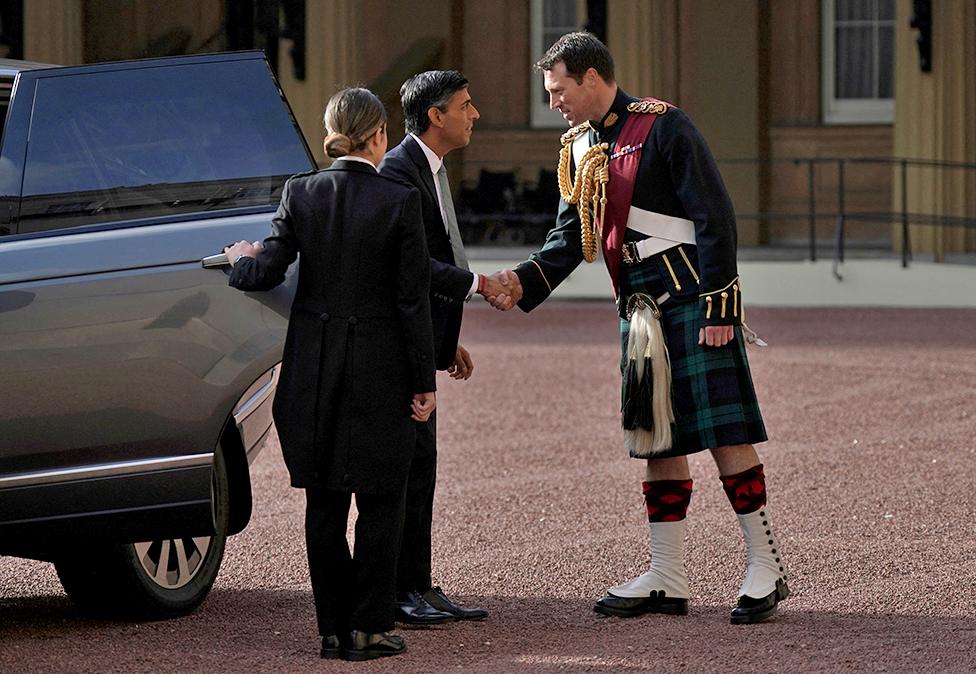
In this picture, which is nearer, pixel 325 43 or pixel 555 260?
pixel 555 260

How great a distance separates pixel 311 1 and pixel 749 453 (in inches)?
549

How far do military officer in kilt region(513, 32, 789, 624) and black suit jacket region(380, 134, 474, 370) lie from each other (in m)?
0.51

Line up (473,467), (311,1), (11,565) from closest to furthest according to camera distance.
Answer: (11,565), (473,467), (311,1)

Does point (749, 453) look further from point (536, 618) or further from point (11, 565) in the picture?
point (11, 565)

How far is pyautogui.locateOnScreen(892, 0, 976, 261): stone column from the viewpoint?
17391 mm

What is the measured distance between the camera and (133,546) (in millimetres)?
5145

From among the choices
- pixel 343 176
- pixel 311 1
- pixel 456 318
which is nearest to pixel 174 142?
pixel 343 176

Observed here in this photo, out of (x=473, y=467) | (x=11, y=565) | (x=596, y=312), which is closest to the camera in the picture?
(x=11, y=565)

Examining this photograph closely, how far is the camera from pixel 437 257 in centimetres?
518

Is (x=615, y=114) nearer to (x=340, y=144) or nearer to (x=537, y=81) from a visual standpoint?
(x=340, y=144)

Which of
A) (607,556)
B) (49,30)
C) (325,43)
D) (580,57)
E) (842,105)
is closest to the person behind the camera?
(580,57)

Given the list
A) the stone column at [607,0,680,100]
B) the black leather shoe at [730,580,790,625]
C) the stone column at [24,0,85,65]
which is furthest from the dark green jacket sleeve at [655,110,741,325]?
the stone column at [24,0,85,65]

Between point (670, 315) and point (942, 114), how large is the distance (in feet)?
42.4

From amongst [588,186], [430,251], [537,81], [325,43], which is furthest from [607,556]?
[537,81]
